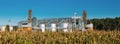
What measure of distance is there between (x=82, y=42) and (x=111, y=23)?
60481mm

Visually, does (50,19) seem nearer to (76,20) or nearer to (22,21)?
(22,21)

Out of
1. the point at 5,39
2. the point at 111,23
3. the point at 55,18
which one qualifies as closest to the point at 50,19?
the point at 55,18

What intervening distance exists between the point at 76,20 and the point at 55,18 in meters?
4.81

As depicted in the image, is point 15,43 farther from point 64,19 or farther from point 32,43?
point 64,19

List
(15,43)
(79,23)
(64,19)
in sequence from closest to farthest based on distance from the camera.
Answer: (15,43), (79,23), (64,19)

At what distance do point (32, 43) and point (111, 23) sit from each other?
60.8 m

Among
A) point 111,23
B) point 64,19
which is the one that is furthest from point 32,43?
point 111,23

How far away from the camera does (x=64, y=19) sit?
91.2ft

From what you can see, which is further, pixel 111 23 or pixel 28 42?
pixel 111 23

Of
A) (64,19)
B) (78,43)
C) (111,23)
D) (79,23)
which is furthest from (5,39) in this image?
(111,23)

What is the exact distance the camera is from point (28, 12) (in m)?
28.7

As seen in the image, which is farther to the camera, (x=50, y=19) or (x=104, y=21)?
(x=104, y=21)

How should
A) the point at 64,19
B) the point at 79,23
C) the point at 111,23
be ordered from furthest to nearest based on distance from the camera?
the point at 111,23, the point at 64,19, the point at 79,23

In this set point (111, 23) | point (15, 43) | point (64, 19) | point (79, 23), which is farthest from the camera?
point (111, 23)
